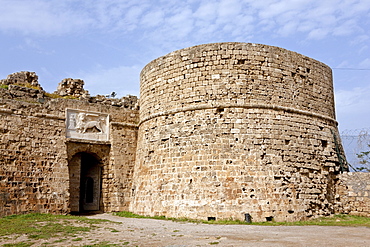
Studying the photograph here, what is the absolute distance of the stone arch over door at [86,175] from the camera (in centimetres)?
1441

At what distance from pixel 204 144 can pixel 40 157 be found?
18.4ft

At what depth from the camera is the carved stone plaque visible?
47.3 feet

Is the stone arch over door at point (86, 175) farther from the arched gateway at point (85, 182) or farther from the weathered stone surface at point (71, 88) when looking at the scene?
the weathered stone surface at point (71, 88)

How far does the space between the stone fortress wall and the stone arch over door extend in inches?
2.1

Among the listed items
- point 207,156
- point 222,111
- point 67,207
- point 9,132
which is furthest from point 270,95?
point 9,132

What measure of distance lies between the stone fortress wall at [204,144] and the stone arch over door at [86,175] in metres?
0.05

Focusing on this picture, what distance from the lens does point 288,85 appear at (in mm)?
13305

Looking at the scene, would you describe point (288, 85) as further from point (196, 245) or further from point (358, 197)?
point (196, 245)

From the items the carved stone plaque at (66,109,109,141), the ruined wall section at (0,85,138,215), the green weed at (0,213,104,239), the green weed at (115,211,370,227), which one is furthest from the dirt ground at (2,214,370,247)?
the carved stone plaque at (66,109,109,141)

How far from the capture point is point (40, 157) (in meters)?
13.4

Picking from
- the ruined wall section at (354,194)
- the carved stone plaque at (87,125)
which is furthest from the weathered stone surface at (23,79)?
the ruined wall section at (354,194)

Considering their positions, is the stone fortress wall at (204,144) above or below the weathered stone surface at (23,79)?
below

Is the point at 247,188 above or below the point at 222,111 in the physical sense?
below

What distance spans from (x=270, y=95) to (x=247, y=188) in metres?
3.23
